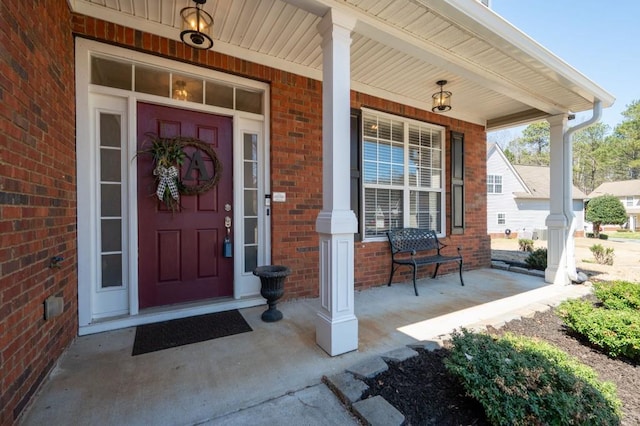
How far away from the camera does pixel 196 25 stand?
7.14 feet

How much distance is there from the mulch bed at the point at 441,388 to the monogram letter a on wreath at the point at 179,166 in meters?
2.31

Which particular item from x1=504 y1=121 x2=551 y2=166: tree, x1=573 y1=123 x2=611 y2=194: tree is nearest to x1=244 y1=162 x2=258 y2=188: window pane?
x1=504 y1=121 x2=551 y2=166: tree

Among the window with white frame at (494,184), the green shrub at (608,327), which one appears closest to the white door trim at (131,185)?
the green shrub at (608,327)

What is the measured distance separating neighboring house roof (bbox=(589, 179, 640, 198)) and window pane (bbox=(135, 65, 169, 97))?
96.0 ft

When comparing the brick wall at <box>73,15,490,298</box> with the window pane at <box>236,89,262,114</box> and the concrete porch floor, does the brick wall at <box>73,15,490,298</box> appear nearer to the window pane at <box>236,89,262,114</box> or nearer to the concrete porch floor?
the window pane at <box>236,89,262,114</box>

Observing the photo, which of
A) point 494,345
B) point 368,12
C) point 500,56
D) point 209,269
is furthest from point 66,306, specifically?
point 500,56

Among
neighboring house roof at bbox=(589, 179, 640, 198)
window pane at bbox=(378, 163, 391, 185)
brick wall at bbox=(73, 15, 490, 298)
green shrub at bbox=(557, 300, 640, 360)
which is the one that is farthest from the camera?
neighboring house roof at bbox=(589, 179, 640, 198)

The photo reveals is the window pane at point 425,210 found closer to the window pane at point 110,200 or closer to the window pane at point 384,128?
the window pane at point 384,128

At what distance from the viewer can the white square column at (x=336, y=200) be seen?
2156 millimetres

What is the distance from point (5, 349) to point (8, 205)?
689 mm

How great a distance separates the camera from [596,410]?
135cm

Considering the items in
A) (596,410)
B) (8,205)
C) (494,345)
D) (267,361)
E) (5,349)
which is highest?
(8,205)

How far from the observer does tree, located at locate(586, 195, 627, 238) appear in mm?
14938

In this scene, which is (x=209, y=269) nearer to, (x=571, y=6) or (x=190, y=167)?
(x=190, y=167)
